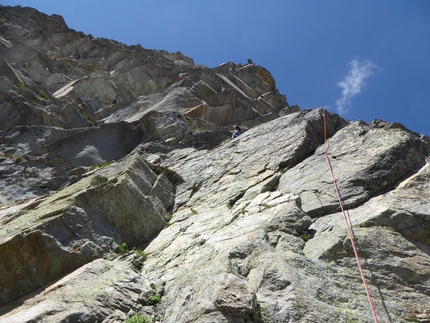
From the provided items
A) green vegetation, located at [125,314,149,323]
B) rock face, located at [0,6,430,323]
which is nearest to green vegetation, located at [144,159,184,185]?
rock face, located at [0,6,430,323]

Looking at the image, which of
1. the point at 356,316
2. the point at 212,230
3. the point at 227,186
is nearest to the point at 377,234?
the point at 356,316

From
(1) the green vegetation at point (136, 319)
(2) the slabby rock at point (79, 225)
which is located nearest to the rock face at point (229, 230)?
(2) the slabby rock at point (79, 225)

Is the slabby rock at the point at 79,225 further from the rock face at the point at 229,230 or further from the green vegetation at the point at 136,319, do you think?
the green vegetation at the point at 136,319

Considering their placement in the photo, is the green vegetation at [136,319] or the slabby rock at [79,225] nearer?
the green vegetation at [136,319]

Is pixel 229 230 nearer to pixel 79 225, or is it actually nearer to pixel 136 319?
pixel 136 319

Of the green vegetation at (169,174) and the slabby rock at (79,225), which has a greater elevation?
the green vegetation at (169,174)

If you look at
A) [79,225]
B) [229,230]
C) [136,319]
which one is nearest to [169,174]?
[79,225]

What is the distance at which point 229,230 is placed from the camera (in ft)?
42.9

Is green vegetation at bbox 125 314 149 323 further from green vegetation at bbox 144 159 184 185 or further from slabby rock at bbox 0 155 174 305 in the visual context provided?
green vegetation at bbox 144 159 184 185

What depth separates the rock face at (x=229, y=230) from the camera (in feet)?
31.2

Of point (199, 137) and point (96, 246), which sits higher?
point (199, 137)

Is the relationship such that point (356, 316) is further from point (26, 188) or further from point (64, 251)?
point (26, 188)

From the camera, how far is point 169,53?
8025cm

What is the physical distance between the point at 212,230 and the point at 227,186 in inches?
143
